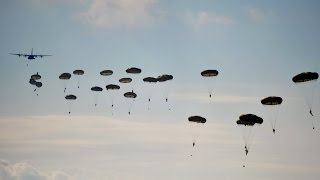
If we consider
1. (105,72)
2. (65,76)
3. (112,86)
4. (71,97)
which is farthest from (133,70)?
(65,76)

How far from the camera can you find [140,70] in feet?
248

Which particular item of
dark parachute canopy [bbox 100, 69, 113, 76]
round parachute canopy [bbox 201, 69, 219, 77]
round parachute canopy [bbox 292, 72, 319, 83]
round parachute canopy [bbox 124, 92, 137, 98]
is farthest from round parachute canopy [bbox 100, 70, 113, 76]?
round parachute canopy [bbox 292, 72, 319, 83]

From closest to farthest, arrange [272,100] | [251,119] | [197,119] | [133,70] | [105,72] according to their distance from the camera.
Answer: [272,100]
[251,119]
[197,119]
[133,70]
[105,72]

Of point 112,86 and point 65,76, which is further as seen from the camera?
point 65,76

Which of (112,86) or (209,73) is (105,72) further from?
(209,73)

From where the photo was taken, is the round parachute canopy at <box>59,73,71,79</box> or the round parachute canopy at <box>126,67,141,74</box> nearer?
the round parachute canopy at <box>126,67,141,74</box>

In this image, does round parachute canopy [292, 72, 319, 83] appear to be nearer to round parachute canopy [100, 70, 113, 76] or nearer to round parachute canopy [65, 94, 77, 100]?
round parachute canopy [100, 70, 113, 76]

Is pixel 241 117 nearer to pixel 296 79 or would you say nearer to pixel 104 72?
pixel 296 79

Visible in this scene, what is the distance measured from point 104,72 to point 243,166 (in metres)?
35.4

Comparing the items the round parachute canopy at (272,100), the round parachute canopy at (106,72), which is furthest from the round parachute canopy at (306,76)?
the round parachute canopy at (106,72)

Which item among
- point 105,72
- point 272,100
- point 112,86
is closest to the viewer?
point 272,100

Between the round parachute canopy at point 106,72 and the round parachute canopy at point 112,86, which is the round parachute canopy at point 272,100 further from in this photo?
the round parachute canopy at point 106,72

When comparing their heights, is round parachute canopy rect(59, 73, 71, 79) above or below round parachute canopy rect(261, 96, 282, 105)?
above

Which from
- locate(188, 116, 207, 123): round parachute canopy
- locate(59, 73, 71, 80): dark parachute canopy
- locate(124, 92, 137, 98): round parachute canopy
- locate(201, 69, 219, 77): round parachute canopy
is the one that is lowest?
locate(188, 116, 207, 123): round parachute canopy
